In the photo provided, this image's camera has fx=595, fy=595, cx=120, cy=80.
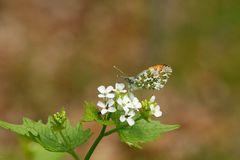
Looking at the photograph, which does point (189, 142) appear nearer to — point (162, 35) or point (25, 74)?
point (162, 35)

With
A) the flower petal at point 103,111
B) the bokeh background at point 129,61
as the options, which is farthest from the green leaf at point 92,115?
the bokeh background at point 129,61

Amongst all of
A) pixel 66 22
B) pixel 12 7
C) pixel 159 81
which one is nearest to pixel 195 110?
pixel 66 22

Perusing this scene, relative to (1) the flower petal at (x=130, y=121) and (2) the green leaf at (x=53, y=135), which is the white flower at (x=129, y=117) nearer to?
(1) the flower petal at (x=130, y=121)

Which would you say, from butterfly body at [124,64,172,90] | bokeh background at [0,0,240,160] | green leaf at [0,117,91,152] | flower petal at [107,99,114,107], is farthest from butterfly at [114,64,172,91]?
bokeh background at [0,0,240,160]

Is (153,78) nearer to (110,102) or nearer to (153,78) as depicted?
(153,78)

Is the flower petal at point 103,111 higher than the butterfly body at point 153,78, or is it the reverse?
the butterfly body at point 153,78

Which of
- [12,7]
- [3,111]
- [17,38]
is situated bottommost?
[3,111]
